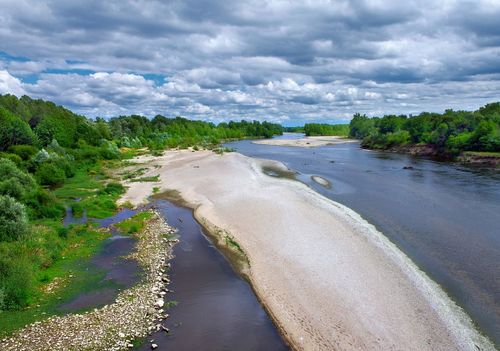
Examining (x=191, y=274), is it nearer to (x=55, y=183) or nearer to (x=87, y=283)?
(x=87, y=283)

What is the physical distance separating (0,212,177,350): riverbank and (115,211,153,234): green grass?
10483 mm

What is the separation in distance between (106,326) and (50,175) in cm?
4406

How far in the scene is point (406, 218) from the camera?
38.5 m

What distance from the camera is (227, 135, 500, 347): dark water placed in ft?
77.2

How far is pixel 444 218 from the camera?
38062 mm

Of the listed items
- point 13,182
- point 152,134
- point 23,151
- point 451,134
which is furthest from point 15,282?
point 152,134

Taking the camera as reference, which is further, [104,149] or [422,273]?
[104,149]

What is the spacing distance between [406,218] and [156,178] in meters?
39.0

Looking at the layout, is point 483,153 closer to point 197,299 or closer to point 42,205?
point 197,299

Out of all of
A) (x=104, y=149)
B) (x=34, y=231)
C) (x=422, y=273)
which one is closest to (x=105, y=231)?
(x=34, y=231)

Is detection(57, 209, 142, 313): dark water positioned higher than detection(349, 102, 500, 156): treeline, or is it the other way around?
detection(349, 102, 500, 156): treeline

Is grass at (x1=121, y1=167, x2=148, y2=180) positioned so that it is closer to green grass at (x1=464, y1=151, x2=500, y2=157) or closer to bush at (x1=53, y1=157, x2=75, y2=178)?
bush at (x1=53, y1=157, x2=75, y2=178)

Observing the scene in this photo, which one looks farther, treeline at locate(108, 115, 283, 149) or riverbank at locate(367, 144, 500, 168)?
treeline at locate(108, 115, 283, 149)

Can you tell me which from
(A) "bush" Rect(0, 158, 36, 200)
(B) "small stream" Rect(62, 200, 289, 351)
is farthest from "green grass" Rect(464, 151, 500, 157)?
(A) "bush" Rect(0, 158, 36, 200)
